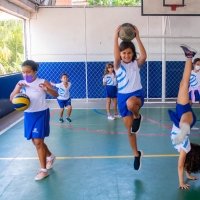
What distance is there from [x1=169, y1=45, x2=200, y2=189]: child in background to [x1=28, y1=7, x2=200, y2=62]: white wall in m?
7.00

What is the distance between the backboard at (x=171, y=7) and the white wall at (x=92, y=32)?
1889 mm

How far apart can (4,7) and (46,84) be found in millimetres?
4712

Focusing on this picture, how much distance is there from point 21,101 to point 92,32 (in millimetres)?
7067

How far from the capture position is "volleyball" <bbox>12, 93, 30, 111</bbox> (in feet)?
11.8

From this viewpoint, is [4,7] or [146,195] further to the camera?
[4,7]

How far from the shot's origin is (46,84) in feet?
12.3

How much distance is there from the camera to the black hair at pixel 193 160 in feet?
11.4

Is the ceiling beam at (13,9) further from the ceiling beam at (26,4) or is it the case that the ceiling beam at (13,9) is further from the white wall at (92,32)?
the white wall at (92,32)

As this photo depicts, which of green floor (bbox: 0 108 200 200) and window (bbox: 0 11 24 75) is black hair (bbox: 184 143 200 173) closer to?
green floor (bbox: 0 108 200 200)

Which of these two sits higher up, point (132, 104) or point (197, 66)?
point (197, 66)

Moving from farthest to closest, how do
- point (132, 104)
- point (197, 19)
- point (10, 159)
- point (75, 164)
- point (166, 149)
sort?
point (197, 19) < point (166, 149) < point (10, 159) < point (75, 164) < point (132, 104)

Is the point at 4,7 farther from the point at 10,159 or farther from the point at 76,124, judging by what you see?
the point at 10,159

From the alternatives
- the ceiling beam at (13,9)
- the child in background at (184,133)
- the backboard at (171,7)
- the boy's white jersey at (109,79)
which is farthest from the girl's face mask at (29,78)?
the backboard at (171,7)

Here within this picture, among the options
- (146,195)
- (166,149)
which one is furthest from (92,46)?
(146,195)
